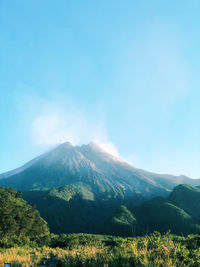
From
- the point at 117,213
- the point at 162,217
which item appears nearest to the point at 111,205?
the point at 117,213

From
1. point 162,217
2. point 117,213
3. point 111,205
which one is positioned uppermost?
point 162,217

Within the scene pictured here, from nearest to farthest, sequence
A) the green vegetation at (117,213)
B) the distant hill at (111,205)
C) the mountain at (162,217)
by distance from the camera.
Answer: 1. the mountain at (162,217)
2. the green vegetation at (117,213)
3. the distant hill at (111,205)

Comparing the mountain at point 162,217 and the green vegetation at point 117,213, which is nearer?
the mountain at point 162,217

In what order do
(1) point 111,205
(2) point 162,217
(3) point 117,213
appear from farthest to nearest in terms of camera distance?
(1) point 111,205 < (3) point 117,213 < (2) point 162,217

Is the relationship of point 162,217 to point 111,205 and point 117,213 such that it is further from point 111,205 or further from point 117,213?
point 111,205

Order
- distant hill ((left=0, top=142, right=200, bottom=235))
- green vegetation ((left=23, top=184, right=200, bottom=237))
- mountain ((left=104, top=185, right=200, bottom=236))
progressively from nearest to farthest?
mountain ((left=104, top=185, right=200, bottom=236)) < green vegetation ((left=23, top=184, right=200, bottom=237)) < distant hill ((left=0, top=142, right=200, bottom=235))

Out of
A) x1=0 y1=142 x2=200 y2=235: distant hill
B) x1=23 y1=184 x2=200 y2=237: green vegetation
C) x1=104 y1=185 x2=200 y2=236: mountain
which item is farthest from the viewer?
x1=0 y1=142 x2=200 y2=235: distant hill

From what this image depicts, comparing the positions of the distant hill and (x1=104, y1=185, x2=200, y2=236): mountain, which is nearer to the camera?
(x1=104, y1=185, x2=200, y2=236): mountain

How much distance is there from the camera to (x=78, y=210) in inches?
5123

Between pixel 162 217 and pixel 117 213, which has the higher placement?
pixel 162 217

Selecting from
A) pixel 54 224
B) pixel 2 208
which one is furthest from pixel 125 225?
pixel 2 208

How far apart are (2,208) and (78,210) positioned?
321 feet

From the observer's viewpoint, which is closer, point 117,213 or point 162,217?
point 162,217

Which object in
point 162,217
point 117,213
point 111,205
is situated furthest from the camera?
point 111,205
